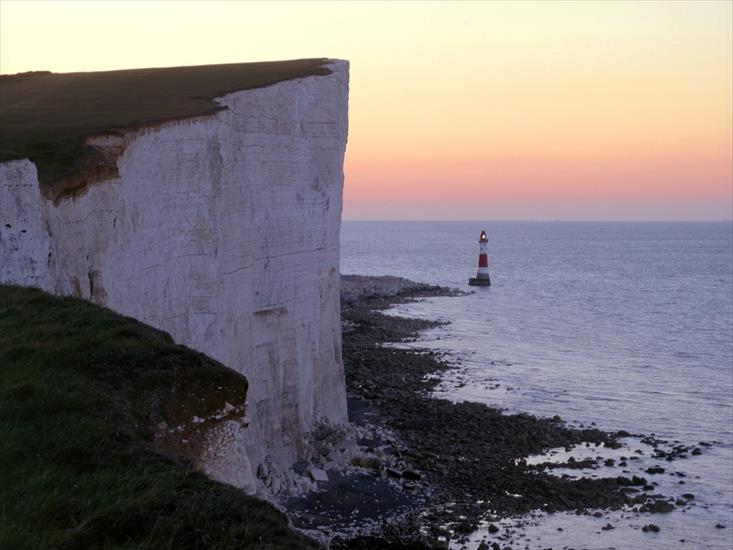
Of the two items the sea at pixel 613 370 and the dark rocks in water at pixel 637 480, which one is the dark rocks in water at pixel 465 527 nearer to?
the sea at pixel 613 370

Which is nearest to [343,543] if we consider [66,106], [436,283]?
[66,106]

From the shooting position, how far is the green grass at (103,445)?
17.2ft

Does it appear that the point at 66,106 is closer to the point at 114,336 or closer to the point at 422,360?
the point at 114,336

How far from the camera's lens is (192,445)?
24.7ft

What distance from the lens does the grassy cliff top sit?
13898 mm

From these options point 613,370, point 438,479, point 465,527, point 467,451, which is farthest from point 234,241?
point 613,370

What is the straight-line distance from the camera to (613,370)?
33.7 meters

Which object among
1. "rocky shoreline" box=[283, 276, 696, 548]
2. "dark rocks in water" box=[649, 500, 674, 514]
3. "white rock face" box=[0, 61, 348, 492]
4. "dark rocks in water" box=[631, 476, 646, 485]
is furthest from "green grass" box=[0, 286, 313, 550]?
"dark rocks in water" box=[631, 476, 646, 485]

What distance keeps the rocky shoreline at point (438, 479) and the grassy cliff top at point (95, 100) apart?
634 cm

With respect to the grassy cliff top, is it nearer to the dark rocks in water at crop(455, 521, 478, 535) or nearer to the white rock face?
the white rock face

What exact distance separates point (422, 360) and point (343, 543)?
1898 cm

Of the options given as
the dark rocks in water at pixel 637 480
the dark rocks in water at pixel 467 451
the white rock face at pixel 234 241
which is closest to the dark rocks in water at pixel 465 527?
the dark rocks in water at pixel 467 451

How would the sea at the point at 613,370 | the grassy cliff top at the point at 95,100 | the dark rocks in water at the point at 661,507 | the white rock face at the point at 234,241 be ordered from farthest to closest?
1. the dark rocks in water at the point at 661,507
2. the sea at the point at 613,370
3. the grassy cliff top at the point at 95,100
4. the white rock face at the point at 234,241

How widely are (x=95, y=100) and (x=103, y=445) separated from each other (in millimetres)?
14090
